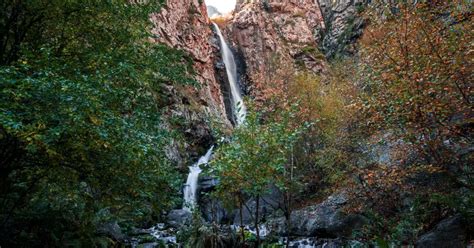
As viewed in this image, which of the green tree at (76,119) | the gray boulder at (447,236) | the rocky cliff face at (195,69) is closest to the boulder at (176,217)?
the rocky cliff face at (195,69)

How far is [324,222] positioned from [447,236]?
697 cm

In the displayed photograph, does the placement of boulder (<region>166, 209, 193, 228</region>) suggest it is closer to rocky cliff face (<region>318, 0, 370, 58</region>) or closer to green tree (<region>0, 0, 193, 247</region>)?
green tree (<region>0, 0, 193, 247</region>)

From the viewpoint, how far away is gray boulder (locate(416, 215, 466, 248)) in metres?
9.40

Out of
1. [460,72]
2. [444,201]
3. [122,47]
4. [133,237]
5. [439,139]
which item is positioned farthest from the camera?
[133,237]

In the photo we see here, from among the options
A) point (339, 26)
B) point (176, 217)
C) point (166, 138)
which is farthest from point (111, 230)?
point (339, 26)

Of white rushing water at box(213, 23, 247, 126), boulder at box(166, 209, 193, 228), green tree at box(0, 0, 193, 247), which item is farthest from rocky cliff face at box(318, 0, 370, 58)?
green tree at box(0, 0, 193, 247)

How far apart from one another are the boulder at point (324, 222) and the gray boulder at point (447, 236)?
4579 mm

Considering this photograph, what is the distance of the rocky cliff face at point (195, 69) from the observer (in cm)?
3083

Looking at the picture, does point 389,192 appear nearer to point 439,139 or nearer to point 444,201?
point 444,201

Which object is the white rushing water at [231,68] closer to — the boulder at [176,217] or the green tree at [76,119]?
the boulder at [176,217]

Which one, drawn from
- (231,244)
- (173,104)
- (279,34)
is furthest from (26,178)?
(279,34)

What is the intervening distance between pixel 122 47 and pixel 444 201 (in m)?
10.9

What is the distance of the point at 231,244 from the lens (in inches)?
521

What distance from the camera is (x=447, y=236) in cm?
963
